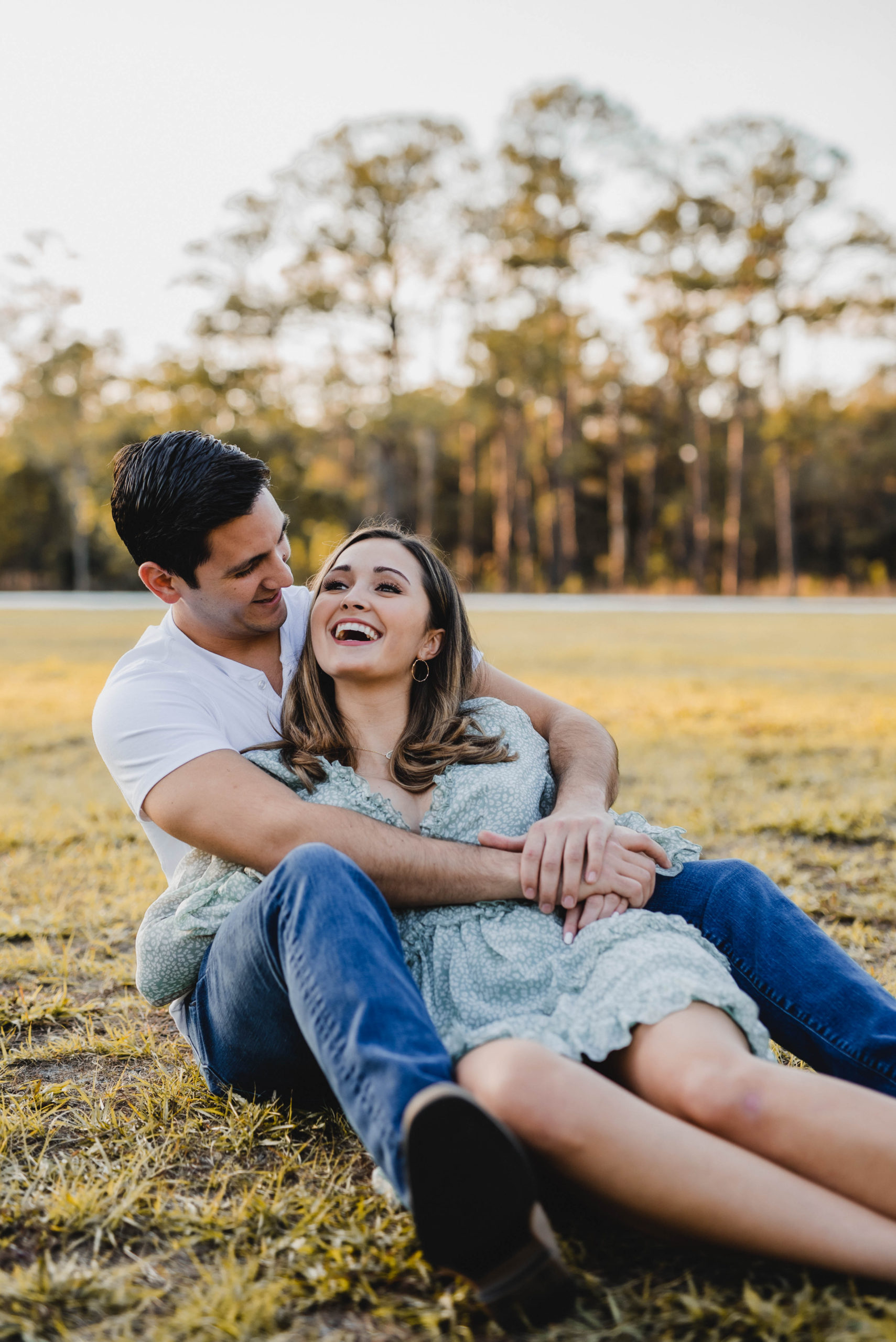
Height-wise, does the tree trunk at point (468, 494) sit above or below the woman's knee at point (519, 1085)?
above

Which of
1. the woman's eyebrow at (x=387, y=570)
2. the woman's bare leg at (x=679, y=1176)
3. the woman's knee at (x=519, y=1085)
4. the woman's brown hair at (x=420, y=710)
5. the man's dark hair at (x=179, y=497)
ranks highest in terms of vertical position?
the man's dark hair at (x=179, y=497)

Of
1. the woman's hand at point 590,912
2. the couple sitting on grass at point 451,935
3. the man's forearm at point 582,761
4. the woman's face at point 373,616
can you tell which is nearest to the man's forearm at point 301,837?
the couple sitting on grass at point 451,935

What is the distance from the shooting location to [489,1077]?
6.03 feet

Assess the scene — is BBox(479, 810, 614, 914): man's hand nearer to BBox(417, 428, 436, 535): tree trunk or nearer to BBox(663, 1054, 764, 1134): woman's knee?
BBox(663, 1054, 764, 1134): woman's knee

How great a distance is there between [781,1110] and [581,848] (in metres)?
0.76

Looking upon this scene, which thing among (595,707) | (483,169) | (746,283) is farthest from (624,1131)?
(483,169)

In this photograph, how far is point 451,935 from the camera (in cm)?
239

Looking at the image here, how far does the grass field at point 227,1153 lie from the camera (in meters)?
1.75

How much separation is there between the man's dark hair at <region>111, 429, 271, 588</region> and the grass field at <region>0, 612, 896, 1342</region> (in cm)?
139

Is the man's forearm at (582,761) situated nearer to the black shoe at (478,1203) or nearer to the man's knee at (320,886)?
the man's knee at (320,886)

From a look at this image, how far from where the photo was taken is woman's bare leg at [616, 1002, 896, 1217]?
1752mm

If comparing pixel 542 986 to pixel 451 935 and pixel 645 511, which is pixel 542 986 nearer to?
pixel 451 935

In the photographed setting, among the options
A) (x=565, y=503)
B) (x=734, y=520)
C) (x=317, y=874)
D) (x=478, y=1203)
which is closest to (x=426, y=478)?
(x=565, y=503)

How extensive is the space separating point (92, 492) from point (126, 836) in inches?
1380
